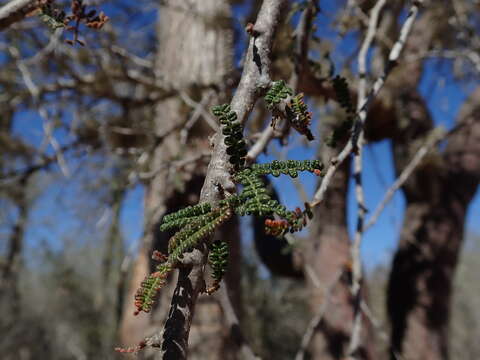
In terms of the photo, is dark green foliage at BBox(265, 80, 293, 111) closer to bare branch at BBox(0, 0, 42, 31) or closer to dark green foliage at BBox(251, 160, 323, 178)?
dark green foliage at BBox(251, 160, 323, 178)

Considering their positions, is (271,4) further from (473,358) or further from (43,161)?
(473,358)

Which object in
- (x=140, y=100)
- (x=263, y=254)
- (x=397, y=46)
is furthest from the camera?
(x=263, y=254)

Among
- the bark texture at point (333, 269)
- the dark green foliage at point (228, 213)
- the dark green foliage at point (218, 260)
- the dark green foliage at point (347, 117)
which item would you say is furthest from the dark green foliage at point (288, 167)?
the bark texture at point (333, 269)

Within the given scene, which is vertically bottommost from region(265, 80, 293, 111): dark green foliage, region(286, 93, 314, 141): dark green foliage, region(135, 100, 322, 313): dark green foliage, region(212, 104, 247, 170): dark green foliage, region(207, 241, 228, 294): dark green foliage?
region(207, 241, 228, 294): dark green foliage

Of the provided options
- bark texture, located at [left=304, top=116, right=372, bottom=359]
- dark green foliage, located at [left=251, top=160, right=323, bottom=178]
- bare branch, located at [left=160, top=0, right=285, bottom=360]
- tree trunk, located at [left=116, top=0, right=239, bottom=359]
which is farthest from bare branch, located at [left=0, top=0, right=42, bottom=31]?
bark texture, located at [left=304, top=116, right=372, bottom=359]

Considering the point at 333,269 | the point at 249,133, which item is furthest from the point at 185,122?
the point at 333,269

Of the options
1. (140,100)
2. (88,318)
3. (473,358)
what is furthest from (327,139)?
(473,358)

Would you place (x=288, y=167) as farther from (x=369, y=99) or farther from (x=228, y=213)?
(x=369, y=99)

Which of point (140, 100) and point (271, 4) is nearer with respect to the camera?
point (271, 4)
